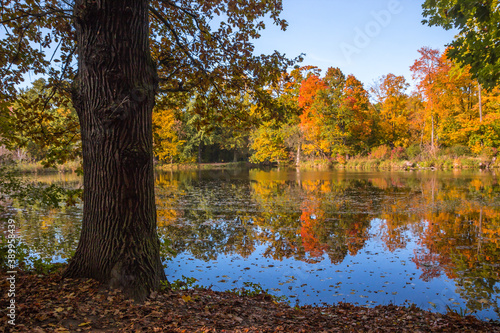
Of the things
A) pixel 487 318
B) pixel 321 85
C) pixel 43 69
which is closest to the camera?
pixel 487 318

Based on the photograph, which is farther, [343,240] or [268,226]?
[268,226]

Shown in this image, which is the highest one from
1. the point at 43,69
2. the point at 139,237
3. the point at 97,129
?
the point at 43,69

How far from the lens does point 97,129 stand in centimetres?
351

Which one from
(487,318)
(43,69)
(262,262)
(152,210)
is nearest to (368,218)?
(262,262)

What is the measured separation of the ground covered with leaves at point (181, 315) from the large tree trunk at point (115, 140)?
0.86ft

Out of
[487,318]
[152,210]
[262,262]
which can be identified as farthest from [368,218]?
[152,210]

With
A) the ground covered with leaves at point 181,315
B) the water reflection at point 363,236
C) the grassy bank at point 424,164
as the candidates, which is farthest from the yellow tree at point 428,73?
the ground covered with leaves at point 181,315

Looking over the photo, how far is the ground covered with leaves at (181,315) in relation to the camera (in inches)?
114

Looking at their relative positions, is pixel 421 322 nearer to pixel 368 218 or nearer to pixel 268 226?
pixel 268 226

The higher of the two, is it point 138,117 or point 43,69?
point 43,69

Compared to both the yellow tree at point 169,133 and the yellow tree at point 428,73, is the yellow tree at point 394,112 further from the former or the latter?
the yellow tree at point 169,133

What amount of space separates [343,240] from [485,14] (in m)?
4.85

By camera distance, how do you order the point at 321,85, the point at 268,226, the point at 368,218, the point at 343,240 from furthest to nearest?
the point at 321,85, the point at 368,218, the point at 268,226, the point at 343,240

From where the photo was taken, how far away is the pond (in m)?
4.66
